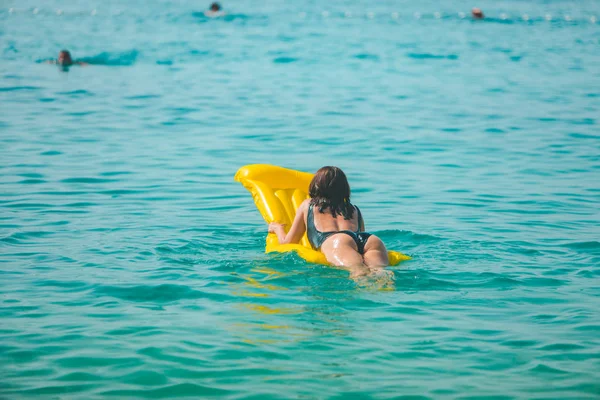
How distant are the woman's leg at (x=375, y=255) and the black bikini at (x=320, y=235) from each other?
5 cm

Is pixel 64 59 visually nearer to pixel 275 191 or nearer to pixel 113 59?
pixel 113 59

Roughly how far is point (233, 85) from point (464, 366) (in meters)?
14.8

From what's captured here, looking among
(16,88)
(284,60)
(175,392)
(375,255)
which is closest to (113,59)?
(284,60)

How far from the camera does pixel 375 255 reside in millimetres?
6488

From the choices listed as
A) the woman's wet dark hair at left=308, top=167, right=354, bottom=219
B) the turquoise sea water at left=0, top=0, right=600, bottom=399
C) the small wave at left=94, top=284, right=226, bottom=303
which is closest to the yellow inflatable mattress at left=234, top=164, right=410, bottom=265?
the turquoise sea water at left=0, top=0, right=600, bottom=399

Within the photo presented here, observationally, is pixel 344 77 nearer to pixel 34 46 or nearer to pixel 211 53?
pixel 211 53

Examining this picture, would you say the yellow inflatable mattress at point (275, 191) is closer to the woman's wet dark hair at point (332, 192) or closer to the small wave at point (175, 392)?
the woman's wet dark hair at point (332, 192)

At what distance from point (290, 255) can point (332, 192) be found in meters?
0.61

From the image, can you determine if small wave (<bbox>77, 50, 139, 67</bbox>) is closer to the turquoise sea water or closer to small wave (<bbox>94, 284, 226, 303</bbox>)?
the turquoise sea water

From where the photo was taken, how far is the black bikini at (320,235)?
6.60 meters

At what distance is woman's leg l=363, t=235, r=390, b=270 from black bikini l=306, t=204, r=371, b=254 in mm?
45

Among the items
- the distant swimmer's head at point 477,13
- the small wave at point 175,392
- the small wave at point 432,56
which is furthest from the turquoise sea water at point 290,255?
the distant swimmer's head at point 477,13

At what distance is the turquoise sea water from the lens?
4.99 meters

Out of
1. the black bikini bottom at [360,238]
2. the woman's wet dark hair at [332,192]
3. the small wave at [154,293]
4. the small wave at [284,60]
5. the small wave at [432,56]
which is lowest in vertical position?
the small wave at [154,293]
